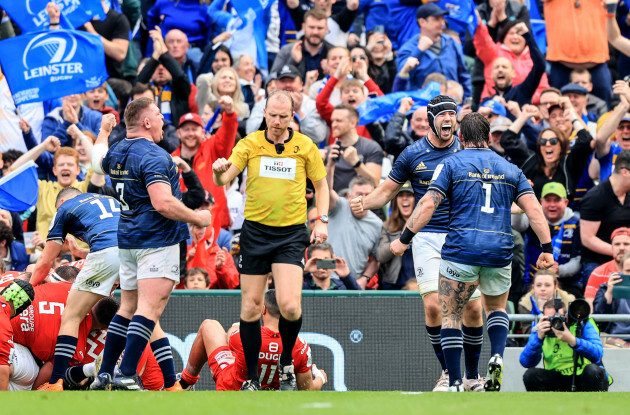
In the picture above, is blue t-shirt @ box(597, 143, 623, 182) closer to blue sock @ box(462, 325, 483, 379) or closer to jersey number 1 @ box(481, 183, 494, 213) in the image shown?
blue sock @ box(462, 325, 483, 379)

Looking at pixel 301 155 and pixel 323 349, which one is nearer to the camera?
pixel 301 155

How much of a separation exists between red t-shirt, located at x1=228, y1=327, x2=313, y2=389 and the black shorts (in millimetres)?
862

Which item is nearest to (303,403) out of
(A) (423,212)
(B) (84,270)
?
(A) (423,212)

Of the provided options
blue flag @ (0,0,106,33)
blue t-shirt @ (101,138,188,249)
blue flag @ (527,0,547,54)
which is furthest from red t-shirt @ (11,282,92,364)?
blue flag @ (527,0,547,54)

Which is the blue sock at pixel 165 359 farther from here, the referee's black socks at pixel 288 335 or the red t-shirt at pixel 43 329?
the referee's black socks at pixel 288 335

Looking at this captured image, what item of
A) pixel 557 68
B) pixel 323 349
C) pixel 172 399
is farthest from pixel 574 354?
pixel 557 68

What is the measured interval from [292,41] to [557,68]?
4.57 meters

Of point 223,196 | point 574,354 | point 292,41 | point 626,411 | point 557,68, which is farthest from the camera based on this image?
point 292,41

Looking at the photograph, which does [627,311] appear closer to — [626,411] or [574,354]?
[574,354]

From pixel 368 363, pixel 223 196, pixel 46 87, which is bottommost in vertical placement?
pixel 368 363

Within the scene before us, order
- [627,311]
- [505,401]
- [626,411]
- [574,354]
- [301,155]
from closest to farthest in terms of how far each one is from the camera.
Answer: [626,411] < [505,401] < [301,155] < [574,354] < [627,311]

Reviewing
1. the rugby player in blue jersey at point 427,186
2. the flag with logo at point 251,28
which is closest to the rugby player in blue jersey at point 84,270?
the rugby player in blue jersey at point 427,186

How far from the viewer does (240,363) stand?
32.9 feet

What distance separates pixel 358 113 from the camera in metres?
14.5
